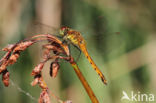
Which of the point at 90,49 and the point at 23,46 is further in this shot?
the point at 90,49

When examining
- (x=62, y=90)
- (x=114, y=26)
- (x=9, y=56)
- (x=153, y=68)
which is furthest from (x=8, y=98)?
(x=9, y=56)

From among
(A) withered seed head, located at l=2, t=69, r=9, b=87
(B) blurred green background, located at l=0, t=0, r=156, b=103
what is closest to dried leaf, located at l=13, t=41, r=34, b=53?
(A) withered seed head, located at l=2, t=69, r=9, b=87

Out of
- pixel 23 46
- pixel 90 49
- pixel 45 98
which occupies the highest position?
pixel 90 49

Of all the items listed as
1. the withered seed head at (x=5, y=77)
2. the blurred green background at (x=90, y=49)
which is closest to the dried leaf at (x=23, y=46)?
the withered seed head at (x=5, y=77)

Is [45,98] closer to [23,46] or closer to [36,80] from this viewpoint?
[36,80]

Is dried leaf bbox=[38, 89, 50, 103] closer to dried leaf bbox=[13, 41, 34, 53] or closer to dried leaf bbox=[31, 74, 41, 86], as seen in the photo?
dried leaf bbox=[31, 74, 41, 86]

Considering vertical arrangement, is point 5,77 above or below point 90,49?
below

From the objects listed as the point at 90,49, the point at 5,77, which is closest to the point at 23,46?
the point at 5,77

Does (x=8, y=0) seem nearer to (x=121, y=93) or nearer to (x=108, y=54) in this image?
(x=108, y=54)
